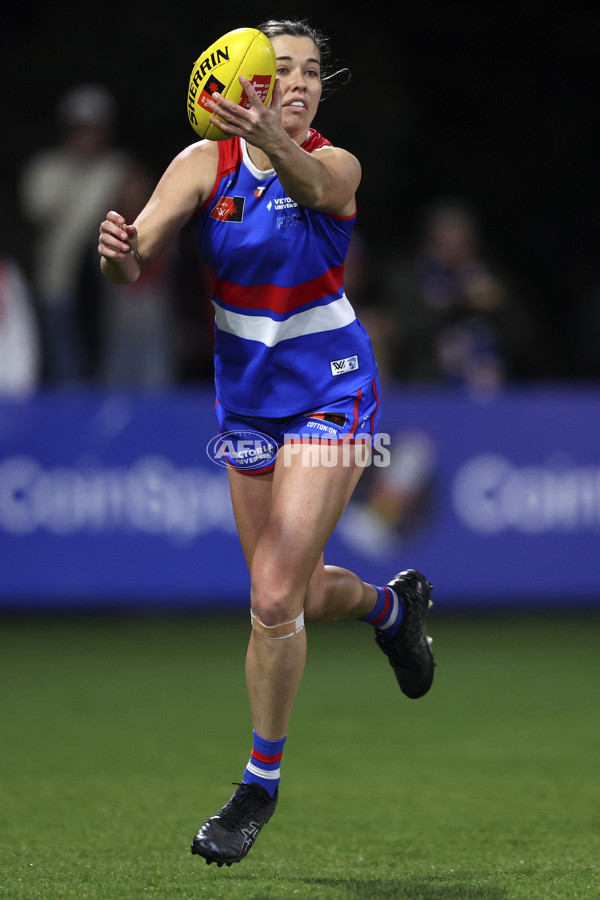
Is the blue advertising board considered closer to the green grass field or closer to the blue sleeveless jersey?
the green grass field

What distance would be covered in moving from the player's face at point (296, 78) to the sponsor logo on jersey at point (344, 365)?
769mm

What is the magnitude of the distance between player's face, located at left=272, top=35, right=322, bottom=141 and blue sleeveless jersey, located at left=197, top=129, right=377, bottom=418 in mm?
140

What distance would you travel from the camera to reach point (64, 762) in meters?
6.46

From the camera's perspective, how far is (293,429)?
4836 millimetres

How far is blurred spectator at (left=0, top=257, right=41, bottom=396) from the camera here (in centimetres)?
992

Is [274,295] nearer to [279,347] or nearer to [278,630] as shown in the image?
[279,347]

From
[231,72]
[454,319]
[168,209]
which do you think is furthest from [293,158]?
[454,319]

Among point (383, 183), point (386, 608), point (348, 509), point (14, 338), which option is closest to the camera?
point (386, 608)

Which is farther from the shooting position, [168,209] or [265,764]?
[265,764]

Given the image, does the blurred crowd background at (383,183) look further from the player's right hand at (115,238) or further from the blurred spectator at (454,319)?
the player's right hand at (115,238)

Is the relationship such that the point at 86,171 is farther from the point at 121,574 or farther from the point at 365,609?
the point at 365,609

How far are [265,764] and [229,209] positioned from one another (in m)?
1.85

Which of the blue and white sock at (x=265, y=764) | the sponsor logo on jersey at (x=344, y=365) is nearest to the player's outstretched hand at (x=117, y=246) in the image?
the sponsor logo on jersey at (x=344, y=365)

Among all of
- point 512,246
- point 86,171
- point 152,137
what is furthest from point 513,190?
point 86,171
